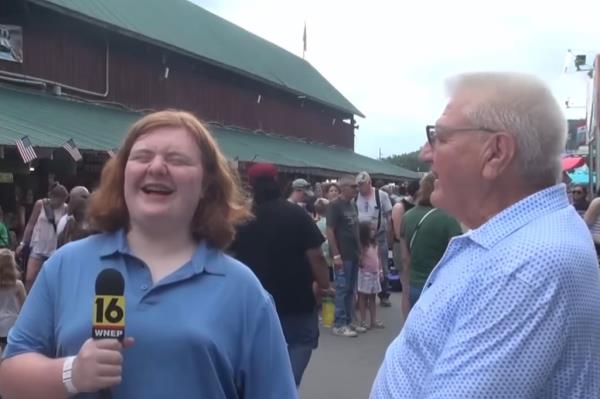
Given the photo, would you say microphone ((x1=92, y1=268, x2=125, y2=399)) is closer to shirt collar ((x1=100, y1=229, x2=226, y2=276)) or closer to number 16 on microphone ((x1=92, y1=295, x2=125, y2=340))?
number 16 on microphone ((x1=92, y1=295, x2=125, y2=340))

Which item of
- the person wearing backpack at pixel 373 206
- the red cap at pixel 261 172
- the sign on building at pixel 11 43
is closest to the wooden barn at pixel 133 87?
the sign on building at pixel 11 43

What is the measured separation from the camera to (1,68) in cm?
1714

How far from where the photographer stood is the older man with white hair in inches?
61.0

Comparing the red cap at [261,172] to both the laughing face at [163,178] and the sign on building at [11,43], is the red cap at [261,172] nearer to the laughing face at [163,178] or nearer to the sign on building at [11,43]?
the laughing face at [163,178]

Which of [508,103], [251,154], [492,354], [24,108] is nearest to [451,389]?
[492,354]

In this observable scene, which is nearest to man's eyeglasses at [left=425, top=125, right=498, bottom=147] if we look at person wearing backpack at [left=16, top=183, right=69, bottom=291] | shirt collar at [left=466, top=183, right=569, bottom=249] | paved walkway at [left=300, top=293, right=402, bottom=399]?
shirt collar at [left=466, top=183, right=569, bottom=249]

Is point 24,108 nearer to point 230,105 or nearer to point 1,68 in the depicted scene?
point 1,68

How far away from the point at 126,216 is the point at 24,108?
1444 centimetres

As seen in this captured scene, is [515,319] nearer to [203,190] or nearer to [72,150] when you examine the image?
[203,190]

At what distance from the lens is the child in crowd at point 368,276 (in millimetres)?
10094

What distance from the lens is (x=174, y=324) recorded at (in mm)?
2125

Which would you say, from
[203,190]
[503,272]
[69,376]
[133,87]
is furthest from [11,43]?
[503,272]

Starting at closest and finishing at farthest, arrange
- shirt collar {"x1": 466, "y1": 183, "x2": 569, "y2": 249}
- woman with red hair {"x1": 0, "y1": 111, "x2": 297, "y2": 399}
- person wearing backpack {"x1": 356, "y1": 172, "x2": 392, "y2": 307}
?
shirt collar {"x1": 466, "y1": 183, "x2": 569, "y2": 249} < woman with red hair {"x1": 0, "y1": 111, "x2": 297, "y2": 399} < person wearing backpack {"x1": 356, "y1": 172, "x2": 392, "y2": 307}

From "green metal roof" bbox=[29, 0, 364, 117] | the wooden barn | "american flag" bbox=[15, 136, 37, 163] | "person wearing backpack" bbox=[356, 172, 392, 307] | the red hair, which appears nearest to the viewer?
the red hair
